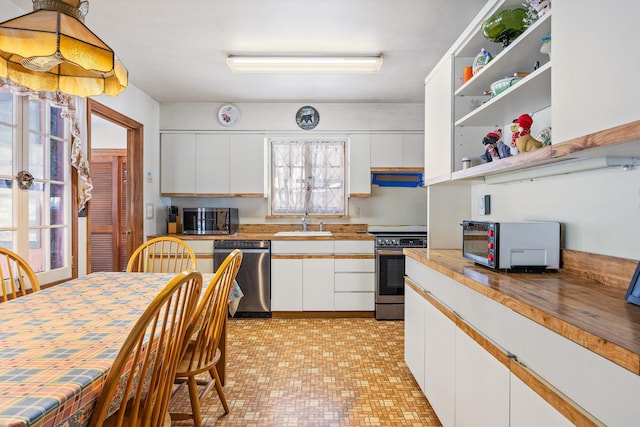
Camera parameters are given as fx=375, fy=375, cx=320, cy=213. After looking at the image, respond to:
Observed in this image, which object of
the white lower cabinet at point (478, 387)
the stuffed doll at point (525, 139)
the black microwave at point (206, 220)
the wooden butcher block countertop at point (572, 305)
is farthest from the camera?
the black microwave at point (206, 220)

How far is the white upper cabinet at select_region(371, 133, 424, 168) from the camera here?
13.9ft

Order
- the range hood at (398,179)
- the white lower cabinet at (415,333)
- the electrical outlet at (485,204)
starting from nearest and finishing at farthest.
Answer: the white lower cabinet at (415,333) < the electrical outlet at (485,204) < the range hood at (398,179)

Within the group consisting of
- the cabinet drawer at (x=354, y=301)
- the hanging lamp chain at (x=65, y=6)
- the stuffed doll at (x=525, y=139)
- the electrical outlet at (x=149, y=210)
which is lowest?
the cabinet drawer at (x=354, y=301)

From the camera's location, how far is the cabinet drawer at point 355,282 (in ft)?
12.7

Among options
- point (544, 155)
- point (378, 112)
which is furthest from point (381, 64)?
point (544, 155)

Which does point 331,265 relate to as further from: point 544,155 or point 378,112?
point 544,155

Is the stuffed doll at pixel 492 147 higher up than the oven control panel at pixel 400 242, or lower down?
higher up

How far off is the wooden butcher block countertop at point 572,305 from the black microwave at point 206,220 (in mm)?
2791

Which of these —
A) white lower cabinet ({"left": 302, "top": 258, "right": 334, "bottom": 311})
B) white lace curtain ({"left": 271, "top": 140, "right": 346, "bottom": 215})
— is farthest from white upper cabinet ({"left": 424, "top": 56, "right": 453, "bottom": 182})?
white lace curtain ({"left": 271, "top": 140, "right": 346, "bottom": 215})

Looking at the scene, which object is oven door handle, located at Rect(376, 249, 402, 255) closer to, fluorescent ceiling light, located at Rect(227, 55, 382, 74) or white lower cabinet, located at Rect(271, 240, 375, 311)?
white lower cabinet, located at Rect(271, 240, 375, 311)

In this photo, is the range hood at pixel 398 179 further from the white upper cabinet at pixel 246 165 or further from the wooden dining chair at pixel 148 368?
the wooden dining chair at pixel 148 368

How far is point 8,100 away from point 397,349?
3.19 m

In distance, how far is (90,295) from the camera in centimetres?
178

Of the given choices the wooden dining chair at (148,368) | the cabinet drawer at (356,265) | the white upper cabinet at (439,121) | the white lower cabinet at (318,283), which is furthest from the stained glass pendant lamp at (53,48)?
the cabinet drawer at (356,265)
